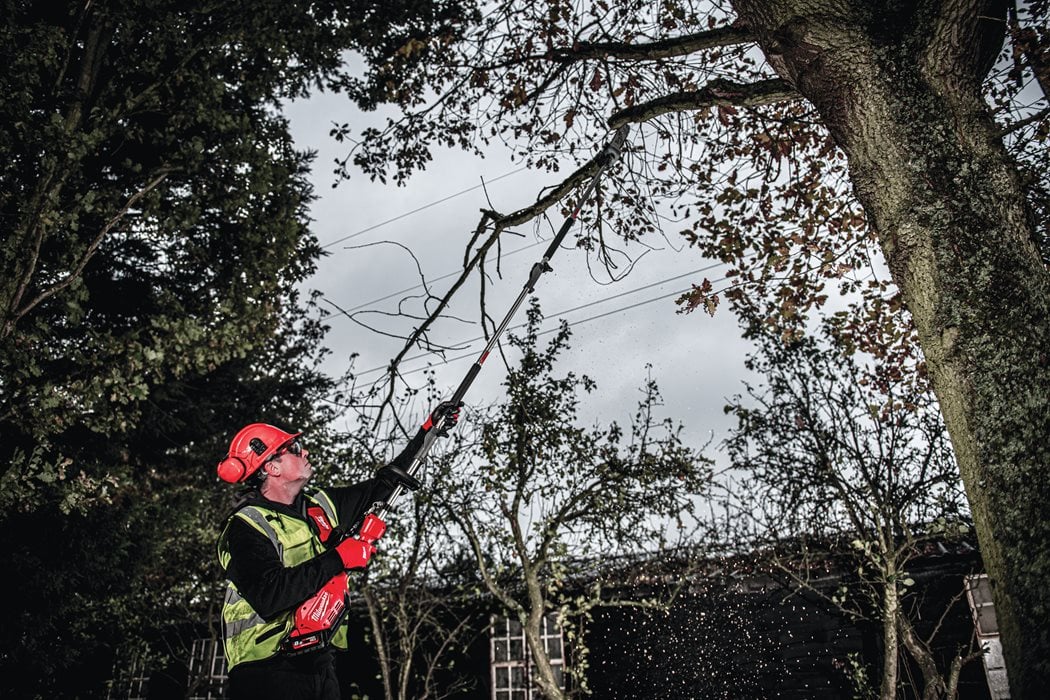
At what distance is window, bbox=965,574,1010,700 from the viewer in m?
10.3

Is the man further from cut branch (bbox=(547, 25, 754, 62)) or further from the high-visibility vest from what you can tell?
cut branch (bbox=(547, 25, 754, 62))

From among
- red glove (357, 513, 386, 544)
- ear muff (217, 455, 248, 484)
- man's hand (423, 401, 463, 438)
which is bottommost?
red glove (357, 513, 386, 544)

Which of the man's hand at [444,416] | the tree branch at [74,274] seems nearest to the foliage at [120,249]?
the tree branch at [74,274]

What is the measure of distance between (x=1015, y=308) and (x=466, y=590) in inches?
455

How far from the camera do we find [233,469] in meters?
3.32

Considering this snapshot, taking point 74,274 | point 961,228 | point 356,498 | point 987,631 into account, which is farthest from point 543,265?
point 987,631

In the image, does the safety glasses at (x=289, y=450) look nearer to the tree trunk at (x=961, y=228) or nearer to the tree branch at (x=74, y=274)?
the tree trunk at (x=961, y=228)

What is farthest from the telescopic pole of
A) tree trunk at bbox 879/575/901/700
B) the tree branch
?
tree trunk at bbox 879/575/901/700

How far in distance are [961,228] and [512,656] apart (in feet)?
46.5

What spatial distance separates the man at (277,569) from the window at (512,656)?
11.2 meters

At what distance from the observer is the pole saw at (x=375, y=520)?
290 centimetres

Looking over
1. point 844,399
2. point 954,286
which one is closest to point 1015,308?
point 954,286

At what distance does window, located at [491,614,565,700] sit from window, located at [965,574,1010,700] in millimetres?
7518

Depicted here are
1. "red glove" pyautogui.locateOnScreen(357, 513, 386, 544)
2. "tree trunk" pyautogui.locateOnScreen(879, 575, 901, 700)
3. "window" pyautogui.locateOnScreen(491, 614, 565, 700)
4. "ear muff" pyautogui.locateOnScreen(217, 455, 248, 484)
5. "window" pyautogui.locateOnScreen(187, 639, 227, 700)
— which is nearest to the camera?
"red glove" pyautogui.locateOnScreen(357, 513, 386, 544)
